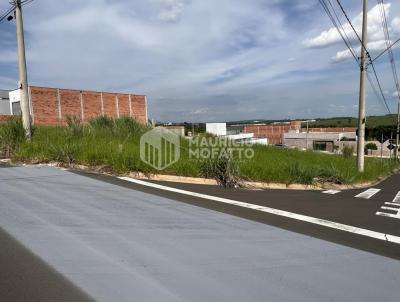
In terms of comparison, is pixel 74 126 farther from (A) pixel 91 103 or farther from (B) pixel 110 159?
(A) pixel 91 103

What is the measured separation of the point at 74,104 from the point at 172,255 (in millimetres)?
50229

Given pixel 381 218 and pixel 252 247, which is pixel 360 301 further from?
pixel 381 218

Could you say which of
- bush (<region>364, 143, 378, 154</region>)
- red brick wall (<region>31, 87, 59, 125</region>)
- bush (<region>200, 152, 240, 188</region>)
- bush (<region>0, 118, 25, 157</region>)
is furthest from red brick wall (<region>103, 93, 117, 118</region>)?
bush (<region>364, 143, 378, 154</region>)

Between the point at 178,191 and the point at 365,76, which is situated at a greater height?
the point at 365,76

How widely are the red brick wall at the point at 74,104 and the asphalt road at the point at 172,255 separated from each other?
3618cm

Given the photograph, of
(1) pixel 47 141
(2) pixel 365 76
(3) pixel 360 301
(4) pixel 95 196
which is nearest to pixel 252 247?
(3) pixel 360 301

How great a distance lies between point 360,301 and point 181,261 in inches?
60.5

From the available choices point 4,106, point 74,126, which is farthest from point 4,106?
point 74,126

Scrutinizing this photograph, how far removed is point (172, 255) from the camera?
11.8ft

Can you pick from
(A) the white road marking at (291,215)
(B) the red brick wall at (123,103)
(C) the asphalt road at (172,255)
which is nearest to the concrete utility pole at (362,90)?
(A) the white road marking at (291,215)

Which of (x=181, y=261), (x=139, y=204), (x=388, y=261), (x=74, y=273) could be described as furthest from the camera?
(x=139, y=204)

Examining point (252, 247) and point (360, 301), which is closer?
point (360, 301)

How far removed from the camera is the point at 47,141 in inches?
410

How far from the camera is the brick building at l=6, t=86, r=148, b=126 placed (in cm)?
4581
